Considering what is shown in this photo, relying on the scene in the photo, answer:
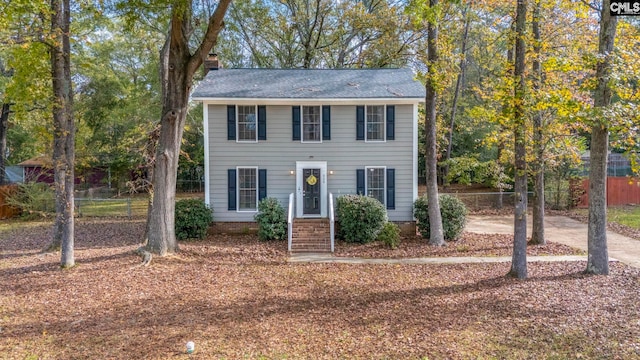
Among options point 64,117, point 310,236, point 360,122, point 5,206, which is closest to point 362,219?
point 310,236

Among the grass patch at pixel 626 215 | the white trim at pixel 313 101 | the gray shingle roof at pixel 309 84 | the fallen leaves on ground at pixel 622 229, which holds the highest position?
the gray shingle roof at pixel 309 84

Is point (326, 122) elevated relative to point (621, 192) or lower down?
elevated

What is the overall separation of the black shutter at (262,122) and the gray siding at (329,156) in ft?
0.45

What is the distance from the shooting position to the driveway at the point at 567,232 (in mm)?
10102

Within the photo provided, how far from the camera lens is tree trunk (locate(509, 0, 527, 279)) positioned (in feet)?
22.8

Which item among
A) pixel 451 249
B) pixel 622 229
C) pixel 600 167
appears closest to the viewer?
pixel 600 167

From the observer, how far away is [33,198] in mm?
16594

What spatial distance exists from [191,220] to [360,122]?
649cm

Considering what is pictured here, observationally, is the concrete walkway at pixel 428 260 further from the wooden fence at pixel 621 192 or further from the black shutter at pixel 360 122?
the wooden fence at pixel 621 192

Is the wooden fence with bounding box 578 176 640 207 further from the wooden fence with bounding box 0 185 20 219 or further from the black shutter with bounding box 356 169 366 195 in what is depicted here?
the wooden fence with bounding box 0 185 20 219

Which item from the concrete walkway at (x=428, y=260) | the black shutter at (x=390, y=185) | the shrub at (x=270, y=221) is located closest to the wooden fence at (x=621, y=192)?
the concrete walkway at (x=428, y=260)

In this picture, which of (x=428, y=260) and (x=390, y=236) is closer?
(x=428, y=260)

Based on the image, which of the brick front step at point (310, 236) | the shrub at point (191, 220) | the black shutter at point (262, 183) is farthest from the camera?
the black shutter at point (262, 183)

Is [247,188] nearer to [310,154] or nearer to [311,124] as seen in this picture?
[310,154]
